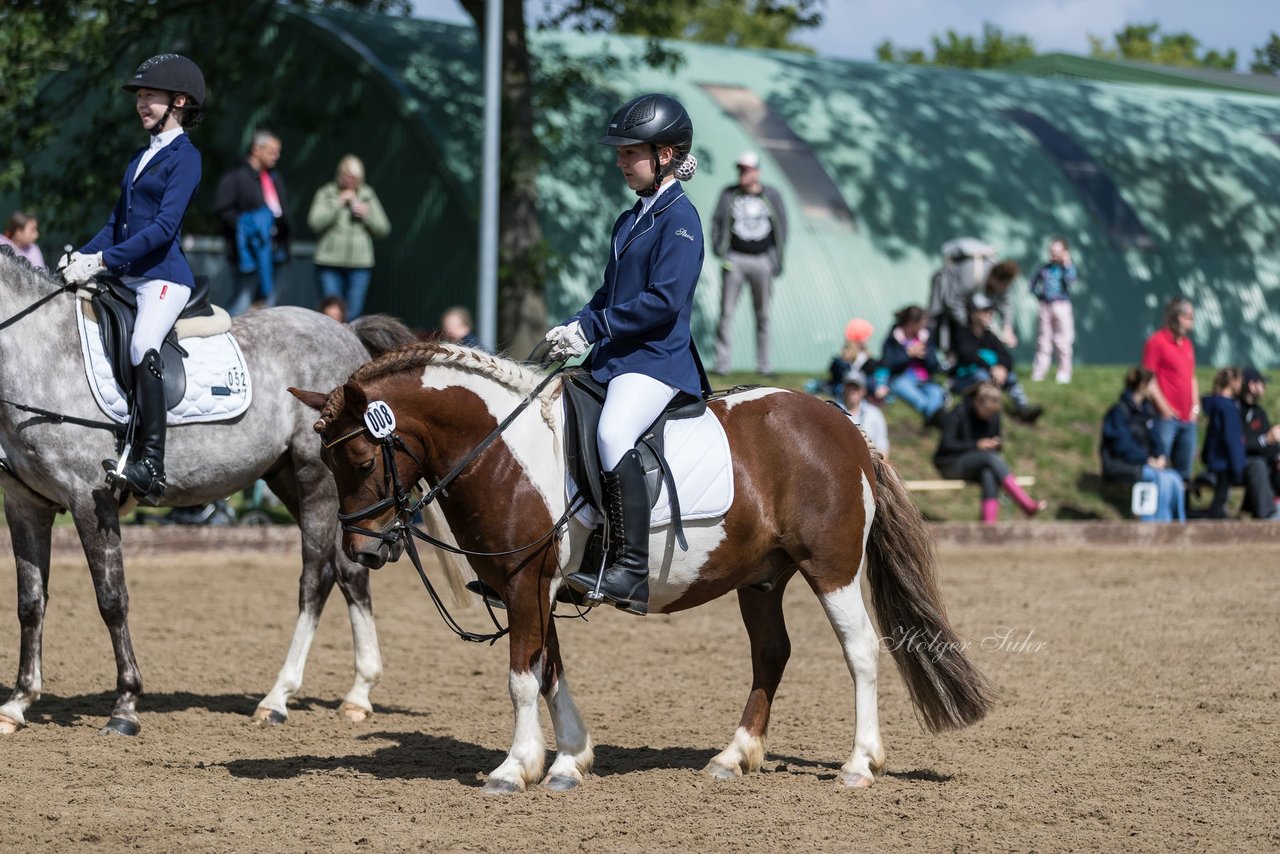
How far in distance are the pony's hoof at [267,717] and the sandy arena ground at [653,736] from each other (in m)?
0.10

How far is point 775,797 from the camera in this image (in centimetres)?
591

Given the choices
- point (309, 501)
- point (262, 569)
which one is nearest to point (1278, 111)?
point (262, 569)

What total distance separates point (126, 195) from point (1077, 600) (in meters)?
7.02

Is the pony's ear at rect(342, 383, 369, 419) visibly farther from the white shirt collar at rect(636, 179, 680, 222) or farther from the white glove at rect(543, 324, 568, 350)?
the white shirt collar at rect(636, 179, 680, 222)

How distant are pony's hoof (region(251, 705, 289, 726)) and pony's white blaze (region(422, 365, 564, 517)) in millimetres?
2282

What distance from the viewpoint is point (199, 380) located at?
7.37 metres

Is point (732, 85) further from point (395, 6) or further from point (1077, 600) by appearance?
point (1077, 600)

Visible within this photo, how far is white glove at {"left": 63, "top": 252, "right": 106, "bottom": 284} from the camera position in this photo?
22.5 feet

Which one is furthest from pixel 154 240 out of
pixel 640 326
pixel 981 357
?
pixel 981 357

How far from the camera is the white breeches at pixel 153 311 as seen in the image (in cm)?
711

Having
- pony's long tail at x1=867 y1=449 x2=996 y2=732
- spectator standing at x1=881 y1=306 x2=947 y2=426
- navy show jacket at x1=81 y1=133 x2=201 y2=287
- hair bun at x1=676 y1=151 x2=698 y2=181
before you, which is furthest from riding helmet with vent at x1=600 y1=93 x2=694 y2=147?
spectator standing at x1=881 y1=306 x2=947 y2=426

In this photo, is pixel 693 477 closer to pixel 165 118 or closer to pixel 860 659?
pixel 860 659

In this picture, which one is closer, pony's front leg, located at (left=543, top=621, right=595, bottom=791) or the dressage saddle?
pony's front leg, located at (left=543, top=621, right=595, bottom=791)

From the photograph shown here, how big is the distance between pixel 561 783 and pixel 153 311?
2.98 m
